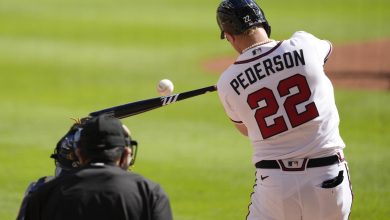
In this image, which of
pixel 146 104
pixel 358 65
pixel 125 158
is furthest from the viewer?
pixel 358 65

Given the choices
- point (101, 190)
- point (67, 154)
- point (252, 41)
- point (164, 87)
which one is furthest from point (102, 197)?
point (164, 87)

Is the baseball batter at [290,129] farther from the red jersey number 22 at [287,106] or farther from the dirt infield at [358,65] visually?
the dirt infield at [358,65]

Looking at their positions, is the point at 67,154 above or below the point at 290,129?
above

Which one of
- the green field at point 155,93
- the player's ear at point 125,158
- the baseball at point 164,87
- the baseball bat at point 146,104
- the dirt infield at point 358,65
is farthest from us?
the dirt infield at point 358,65

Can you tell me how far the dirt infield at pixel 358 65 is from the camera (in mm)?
15430

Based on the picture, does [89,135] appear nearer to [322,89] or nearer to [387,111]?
[322,89]

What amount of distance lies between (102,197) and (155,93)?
1029 centimetres

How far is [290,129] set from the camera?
5090mm

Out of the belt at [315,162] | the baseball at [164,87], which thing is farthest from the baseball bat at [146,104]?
the belt at [315,162]

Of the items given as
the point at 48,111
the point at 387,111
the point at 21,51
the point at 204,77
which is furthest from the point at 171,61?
the point at 387,111

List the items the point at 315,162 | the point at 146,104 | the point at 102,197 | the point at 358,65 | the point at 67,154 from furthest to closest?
1. the point at 358,65
2. the point at 146,104
3. the point at 67,154
4. the point at 315,162
5. the point at 102,197

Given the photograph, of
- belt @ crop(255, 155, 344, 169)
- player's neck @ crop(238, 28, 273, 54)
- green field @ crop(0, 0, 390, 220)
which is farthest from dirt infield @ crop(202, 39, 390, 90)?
belt @ crop(255, 155, 344, 169)

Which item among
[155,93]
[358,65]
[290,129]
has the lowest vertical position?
[358,65]

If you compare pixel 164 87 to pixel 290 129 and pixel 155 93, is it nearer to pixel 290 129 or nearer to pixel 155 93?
pixel 290 129
